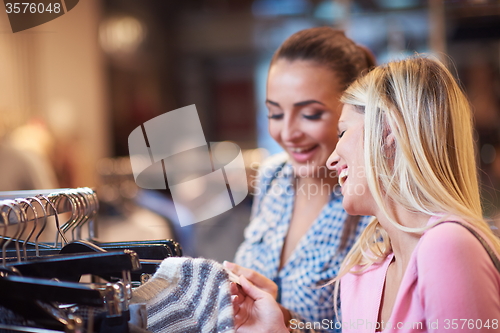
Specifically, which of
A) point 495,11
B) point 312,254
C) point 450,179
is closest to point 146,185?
point 312,254

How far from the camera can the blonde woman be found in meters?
0.63

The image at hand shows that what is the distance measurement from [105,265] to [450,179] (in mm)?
568

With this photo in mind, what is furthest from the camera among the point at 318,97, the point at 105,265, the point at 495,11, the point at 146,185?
the point at 495,11

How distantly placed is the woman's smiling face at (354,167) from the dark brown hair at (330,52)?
1.02ft

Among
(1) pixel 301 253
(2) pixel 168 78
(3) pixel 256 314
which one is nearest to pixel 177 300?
(3) pixel 256 314

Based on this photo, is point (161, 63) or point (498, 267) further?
point (161, 63)

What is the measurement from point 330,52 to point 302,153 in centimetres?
27

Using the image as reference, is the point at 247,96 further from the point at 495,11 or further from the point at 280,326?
the point at 280,326

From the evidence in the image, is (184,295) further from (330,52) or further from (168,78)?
(168,78)

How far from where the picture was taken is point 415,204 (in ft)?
2.41

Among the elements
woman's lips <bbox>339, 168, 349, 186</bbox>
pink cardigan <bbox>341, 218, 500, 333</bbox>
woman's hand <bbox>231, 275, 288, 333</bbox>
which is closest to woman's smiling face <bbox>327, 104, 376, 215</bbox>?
woman's lips <bbox>339, 168, 349, 186</bbox>

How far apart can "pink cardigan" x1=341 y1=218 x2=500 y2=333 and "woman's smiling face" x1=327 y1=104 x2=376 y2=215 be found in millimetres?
120

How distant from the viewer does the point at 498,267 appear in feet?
2.09

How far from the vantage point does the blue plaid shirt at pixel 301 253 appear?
43.1 inches
